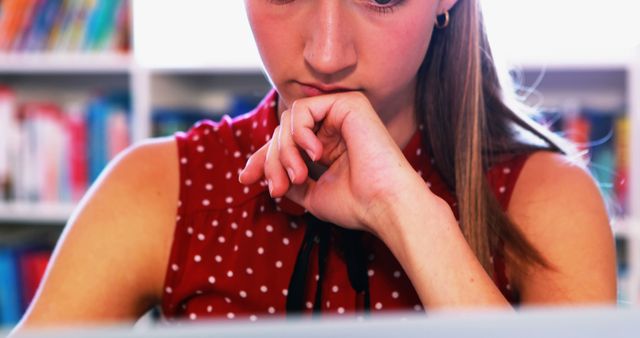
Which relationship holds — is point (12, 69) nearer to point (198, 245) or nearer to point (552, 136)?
point (198, 245)

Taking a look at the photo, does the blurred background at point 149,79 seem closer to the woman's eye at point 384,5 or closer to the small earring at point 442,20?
the small earring at point 442,20

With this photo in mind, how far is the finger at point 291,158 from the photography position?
88 centimetres

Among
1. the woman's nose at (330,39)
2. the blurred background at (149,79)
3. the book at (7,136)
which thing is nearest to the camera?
the woman's nose at (330,39)

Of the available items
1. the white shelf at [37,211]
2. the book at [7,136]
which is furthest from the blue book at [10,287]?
the book at [7,136]

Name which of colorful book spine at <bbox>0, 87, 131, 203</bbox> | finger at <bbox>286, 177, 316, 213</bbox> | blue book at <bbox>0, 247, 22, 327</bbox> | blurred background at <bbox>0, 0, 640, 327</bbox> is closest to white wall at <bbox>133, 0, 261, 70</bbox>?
blurred background at <bbox>0, 0, 640, 327</bbox>

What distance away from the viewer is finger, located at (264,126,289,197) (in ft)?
2.94

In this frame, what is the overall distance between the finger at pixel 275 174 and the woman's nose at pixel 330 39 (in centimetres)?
11

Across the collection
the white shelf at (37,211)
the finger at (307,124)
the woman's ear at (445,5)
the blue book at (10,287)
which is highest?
the woman's ear at (445,5)

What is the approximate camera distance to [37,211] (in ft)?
8.78

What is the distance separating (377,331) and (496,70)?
0.92 m

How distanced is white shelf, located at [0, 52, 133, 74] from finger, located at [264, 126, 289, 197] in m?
1.78

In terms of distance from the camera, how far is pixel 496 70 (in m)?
1.08

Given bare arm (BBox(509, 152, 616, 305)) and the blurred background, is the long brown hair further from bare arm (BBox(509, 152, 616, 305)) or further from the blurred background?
the blurred background

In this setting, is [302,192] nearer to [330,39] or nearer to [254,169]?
[254,169]
